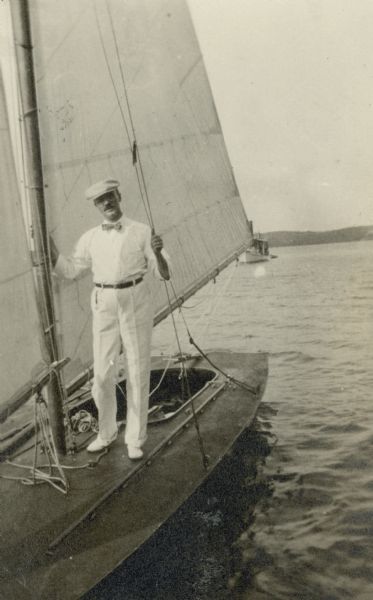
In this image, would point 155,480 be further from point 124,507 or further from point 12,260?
point 12,260

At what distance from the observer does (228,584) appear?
420cm

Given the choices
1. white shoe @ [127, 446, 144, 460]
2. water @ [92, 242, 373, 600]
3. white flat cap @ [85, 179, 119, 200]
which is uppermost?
white flat cap @ [85, 179, 119, 200]

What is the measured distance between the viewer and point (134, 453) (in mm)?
4445

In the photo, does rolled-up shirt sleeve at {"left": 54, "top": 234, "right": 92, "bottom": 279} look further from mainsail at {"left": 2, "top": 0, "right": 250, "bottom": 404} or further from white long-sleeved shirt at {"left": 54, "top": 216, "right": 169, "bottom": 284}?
mainsail at {"left": 2, "top": 0, "right": 250, "bottom": 404}

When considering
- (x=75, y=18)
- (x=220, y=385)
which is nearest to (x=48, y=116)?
(x=75, y=18)

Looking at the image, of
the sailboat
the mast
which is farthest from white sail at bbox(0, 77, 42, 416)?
the mast

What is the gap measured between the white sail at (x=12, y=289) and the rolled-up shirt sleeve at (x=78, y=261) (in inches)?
37.3

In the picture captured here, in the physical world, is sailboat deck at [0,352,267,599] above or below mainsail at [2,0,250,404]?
below

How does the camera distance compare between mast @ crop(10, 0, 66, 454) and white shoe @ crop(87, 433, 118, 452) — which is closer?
mast @ crop(10, 0, 66, 454)

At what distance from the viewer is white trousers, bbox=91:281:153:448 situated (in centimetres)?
429

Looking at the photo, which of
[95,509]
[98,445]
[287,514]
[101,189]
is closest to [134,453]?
[98,445]

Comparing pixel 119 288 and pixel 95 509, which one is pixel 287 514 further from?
pixel 119 288

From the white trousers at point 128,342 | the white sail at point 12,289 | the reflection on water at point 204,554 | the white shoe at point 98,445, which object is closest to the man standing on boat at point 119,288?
the white trousers at point 128,342

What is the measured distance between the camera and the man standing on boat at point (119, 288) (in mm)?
4258
